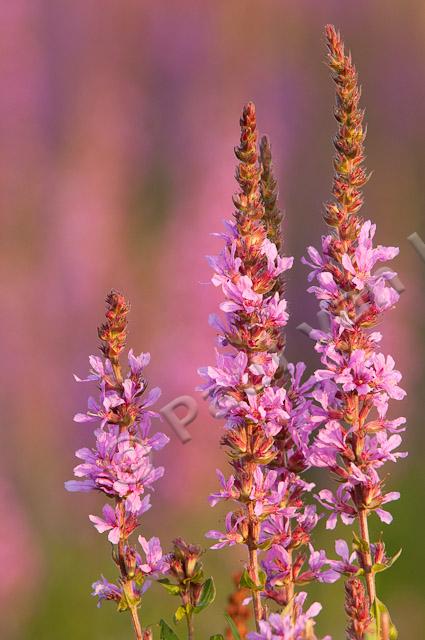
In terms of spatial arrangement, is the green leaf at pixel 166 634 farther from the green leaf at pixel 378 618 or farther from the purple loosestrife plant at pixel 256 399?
the green leaf at pixel 378 618

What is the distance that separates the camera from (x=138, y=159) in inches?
101

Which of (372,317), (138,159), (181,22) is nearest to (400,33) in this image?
(181,22)

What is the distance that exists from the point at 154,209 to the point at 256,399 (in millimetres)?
1531

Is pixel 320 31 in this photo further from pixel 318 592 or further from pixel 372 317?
pixel 372 317

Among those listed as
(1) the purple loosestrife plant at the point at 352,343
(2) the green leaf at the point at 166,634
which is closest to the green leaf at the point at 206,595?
(2) the green leaf at the point at 166,634

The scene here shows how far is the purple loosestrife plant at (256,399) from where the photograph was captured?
949mm

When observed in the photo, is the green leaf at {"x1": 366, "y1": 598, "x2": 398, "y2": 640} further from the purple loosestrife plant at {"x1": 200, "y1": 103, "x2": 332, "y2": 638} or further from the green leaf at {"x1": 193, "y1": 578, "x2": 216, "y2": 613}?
the green leaf at {"x1": 193, "y1": 578, "x2": 216, "y2": 613}

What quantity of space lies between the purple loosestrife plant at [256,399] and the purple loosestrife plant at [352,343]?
0.03m

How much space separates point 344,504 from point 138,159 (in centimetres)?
165

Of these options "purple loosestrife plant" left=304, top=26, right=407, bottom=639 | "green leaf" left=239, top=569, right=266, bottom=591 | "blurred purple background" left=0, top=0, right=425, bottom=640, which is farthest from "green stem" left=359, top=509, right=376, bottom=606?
"blurred purple background" left=0, top=0, right=425, bottom=640

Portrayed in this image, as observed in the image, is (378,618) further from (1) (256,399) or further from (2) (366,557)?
(1) (256,399)

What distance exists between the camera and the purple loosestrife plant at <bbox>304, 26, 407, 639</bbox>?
38.4 inches

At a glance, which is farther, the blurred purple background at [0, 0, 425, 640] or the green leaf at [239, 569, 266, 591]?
the blurred purple background at [0, 0, 425, 640]

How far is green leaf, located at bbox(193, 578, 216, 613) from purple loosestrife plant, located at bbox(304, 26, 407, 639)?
0.49 ft
